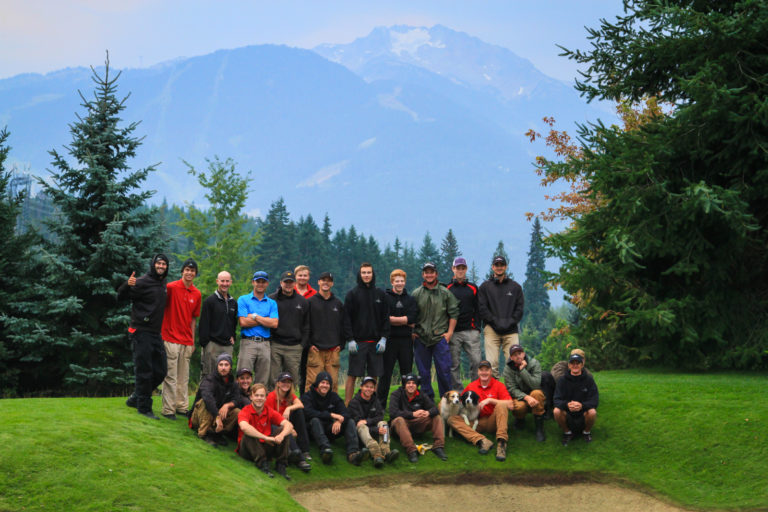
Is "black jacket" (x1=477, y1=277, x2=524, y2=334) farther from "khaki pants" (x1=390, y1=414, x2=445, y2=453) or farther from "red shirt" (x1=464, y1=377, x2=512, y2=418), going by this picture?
"khaki pants" (x1=390, y1=414, x2=445, y2=453)

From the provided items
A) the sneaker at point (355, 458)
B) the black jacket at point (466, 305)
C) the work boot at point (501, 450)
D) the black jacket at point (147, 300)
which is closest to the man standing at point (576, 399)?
the work boot at point (501, 450)

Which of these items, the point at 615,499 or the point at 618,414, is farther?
the point at 618,414

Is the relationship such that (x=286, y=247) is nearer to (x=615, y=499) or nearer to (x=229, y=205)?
(x=229, y=205)

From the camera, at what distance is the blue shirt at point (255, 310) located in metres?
11.5

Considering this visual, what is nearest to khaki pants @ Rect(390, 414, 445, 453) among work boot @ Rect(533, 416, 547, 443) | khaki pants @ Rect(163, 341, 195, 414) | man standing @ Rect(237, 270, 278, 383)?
work boot @ Rect(533, 416, 547, 443)

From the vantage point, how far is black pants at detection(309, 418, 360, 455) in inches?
433

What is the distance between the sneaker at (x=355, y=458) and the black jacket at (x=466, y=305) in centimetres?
318

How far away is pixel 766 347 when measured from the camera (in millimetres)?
13789

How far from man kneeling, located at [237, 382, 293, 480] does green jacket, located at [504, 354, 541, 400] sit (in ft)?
13.8

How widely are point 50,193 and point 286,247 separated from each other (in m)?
68.3

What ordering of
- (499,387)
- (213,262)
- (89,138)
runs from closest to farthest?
(499,387) → (89,138) → (213,262)

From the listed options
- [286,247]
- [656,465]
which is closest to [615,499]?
[656,465]

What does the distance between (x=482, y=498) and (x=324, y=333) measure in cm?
390

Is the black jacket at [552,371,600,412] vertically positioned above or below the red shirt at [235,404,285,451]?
above
